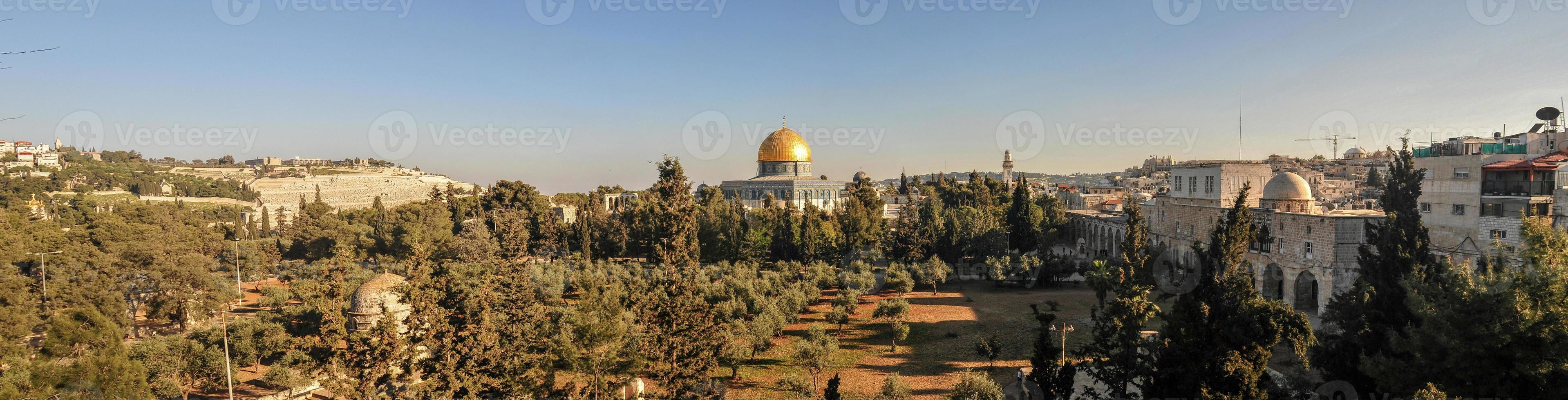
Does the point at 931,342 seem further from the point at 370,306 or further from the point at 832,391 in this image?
the point at 370,306

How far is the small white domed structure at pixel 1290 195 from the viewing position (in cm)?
2167

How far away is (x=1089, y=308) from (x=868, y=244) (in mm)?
17184

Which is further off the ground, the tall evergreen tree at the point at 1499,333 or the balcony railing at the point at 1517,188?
the balcony railing at the point at 1517,188

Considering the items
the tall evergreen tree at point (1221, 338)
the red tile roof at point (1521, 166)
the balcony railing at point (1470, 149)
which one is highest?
the balcony railing at point (1470, 149)

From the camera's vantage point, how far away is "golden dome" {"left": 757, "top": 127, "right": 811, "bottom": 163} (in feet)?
178

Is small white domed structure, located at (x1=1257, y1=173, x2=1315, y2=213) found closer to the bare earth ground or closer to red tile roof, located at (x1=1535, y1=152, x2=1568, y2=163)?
red tile roof, located at (x1=1535, y1=152, x2=1568, y2=163)

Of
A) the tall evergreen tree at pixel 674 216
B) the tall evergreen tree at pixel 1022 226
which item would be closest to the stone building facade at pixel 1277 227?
the tall evergreen tree at pixel 1022 226

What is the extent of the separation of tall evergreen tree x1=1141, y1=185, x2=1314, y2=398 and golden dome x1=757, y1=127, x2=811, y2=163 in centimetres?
4353

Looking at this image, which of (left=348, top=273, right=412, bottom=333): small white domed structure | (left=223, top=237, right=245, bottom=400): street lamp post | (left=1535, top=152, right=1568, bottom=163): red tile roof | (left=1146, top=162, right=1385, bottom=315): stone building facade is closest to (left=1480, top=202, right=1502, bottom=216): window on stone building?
(left=1535, top=152, right=1568, bottom=163): red tile roof

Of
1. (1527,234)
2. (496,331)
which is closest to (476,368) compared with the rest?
(496,331)

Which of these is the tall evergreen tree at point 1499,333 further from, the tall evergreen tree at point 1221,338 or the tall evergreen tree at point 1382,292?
the tall evergreen tree at point 1221,338

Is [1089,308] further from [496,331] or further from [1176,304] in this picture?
[496,331]

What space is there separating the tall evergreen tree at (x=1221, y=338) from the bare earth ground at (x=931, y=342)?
4.35m

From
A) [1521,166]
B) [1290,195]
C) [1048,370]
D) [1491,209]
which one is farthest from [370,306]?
[1491,209]
